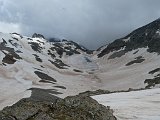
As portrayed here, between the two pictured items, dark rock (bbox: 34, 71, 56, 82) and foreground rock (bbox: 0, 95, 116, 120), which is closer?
foreground rock (bbox: 0, 95, 116, 120)

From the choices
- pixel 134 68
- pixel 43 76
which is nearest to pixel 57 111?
pixel 43 76

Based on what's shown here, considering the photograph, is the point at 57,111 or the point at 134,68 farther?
the point at 134,68

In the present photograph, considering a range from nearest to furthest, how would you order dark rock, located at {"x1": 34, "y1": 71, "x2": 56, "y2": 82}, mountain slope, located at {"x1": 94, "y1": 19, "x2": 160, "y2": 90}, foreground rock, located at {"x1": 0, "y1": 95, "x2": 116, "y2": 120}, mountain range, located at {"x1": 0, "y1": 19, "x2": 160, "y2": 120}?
foreground rock, located at {"x1": 0, "y1": 95, "x2": 116, "y2": 120}, mountain range, located at {"x1": 0, "y1": 19, "x2": 160, "y2": 120}, mountain slope, located at {"x1": 94, "y1": 19, "x2": 160, "y2": 90}, dark rock, located at {"x1": 34, "y1": 71, "x2": 56, "y2": 82}

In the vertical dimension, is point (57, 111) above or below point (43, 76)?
below

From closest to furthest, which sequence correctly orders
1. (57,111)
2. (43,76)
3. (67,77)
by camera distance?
1. (57,111)
2. (43,76)
3. (67,77)

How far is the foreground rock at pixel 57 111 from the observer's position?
58.3 ft

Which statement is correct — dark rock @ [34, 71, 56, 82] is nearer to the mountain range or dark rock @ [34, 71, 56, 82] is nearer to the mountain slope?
the mountain range

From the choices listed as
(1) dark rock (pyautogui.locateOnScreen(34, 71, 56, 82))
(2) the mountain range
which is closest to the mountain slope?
(2) the mountain range

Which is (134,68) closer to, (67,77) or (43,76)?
(67,77)

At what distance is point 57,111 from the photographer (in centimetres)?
1836

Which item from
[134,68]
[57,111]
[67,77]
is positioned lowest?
[57,111]

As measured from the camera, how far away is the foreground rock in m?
17.8

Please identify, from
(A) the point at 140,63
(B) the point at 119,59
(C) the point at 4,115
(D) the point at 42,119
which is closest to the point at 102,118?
(D) the point at 42,119

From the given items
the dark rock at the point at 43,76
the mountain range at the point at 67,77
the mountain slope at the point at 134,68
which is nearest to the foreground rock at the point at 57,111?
the mountain range at the point at 67,77
